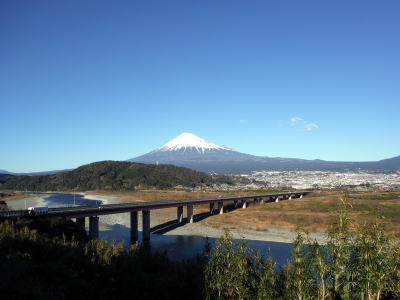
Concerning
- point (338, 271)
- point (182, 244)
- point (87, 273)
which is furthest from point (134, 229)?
point (338, 271)

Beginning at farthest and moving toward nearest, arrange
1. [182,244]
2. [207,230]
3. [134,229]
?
1. [207,230]
2. [134,229]
3. [182,244]

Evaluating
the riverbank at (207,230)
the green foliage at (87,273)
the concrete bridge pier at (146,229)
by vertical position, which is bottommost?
the riverbank at (207,230)

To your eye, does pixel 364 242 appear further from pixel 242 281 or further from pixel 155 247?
pixel 155 247

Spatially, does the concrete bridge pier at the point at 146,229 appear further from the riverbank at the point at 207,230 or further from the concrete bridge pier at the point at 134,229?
the riverbank at the point at 207,230

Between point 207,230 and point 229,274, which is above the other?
point 229,274

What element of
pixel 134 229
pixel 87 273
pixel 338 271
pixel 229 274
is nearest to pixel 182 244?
pixel 134 229

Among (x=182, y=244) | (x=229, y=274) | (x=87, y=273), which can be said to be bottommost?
(x=182, y=244)

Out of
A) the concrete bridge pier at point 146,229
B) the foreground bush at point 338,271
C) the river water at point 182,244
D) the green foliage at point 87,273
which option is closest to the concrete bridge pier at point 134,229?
the river water at point 182,244

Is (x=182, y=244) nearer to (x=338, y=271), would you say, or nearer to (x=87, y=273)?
(x=87, y=273)

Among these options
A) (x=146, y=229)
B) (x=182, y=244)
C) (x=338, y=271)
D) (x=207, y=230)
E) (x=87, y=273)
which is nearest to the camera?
(x=338, y=271)

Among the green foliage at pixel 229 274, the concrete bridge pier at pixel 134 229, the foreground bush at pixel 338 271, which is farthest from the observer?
the concrete bridge pier at pixel 134 229

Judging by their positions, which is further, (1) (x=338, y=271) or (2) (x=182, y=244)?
(2) (x=182, y=244)

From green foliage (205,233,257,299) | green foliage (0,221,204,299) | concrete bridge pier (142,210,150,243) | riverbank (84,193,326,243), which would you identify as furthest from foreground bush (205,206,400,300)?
concrete bridge pier (142,210,150,243)

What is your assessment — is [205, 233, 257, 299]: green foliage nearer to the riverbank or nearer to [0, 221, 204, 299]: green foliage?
[0, 221, 204, 299]: green foliage
